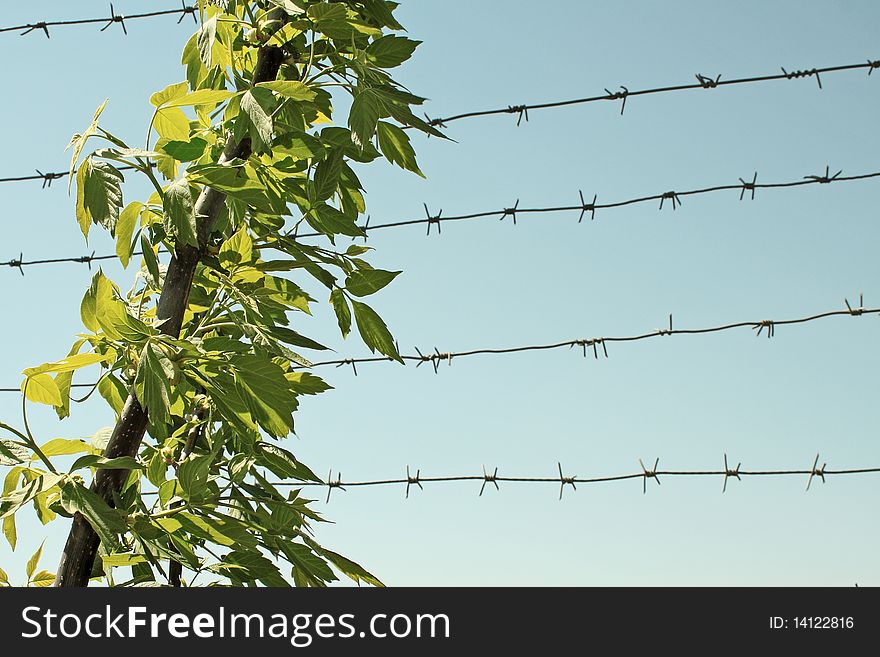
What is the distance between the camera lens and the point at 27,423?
2.24ft

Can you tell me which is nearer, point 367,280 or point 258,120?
point 258,120

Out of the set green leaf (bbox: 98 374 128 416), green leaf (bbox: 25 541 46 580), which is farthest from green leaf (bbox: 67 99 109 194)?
green leaf (bbox: 25 541 46 580)

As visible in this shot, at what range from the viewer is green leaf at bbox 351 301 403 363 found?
81cm

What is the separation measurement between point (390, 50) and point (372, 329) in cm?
28

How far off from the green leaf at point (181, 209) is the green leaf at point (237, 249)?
92mm

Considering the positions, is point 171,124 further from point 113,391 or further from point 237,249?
point 113,391

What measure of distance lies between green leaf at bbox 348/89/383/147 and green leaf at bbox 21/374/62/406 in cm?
35

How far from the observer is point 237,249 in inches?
31.9

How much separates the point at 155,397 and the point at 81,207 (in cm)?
20

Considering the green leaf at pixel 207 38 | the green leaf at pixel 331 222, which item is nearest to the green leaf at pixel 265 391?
the green leaf at pixel 331 222

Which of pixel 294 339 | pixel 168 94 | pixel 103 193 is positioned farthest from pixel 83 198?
pixel 294 339

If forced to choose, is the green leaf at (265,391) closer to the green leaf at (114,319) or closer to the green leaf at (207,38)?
the green leaf at (114,319)
